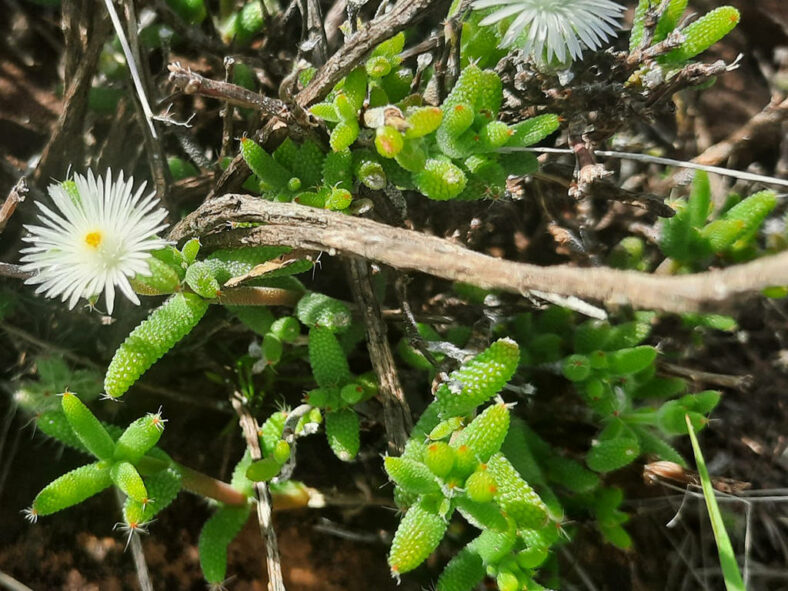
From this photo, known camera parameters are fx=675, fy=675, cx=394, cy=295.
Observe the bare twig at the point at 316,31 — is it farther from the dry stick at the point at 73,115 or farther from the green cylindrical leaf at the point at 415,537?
the green cylindrical leaf at the point at 415,537

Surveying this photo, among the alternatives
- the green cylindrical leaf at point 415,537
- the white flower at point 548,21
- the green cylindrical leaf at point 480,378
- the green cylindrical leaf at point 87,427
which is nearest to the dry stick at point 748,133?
the white flower at point 548,21

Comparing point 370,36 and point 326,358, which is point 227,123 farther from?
point 326,358

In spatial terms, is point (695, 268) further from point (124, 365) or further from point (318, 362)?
point (124, 365)

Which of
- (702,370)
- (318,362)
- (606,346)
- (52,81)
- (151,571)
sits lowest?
(151,571)

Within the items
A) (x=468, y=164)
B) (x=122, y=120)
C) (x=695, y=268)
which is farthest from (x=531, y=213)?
(x=122, y=120)

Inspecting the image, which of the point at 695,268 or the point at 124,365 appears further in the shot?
the point at 695,268

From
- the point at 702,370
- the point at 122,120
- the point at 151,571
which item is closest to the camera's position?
the point at 151,571

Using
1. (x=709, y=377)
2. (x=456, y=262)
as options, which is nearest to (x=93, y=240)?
(x=456, y=262)

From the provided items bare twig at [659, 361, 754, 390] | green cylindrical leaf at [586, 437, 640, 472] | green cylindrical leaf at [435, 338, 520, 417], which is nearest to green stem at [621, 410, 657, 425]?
green cylindrical leaf at [586, 437, 640, 472]
